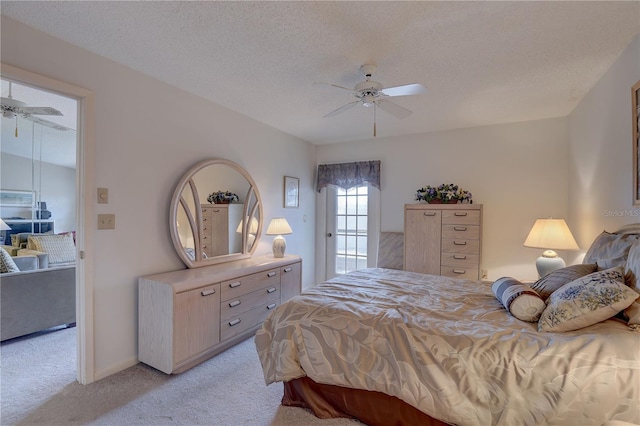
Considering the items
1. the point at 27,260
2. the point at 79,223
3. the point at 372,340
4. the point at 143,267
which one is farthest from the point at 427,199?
the point at 27,260

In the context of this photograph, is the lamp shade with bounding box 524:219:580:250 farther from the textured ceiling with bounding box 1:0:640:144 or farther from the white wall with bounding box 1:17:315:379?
the white wall with bounding box 1:17:315:379

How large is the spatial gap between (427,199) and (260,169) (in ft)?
7.39

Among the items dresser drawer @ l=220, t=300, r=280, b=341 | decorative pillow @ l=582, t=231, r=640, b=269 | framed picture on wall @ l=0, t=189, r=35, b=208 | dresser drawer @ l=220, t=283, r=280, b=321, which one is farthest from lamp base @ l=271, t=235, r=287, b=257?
framed picture on wall @ l=0, t=189, r=35, b=208

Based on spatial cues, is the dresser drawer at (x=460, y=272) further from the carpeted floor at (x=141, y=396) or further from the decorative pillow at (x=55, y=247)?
the decorative pillow at (x=55, y=247)

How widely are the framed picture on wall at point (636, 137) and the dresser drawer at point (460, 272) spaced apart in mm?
1725

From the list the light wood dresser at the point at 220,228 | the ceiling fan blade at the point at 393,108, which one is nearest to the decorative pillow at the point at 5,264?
the light wood dresser at the point at 220,228

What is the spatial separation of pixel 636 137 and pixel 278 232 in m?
3.21

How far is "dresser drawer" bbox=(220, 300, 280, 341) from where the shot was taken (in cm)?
259

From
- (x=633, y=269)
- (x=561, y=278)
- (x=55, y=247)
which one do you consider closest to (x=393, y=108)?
(x=561, y=278)

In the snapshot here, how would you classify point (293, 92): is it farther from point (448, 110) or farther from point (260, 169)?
point (448, 110)

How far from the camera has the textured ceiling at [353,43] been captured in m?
1.63

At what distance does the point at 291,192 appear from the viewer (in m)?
4.27

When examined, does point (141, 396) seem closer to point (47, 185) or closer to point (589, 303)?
point (589, 303)

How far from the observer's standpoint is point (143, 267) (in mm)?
2459
